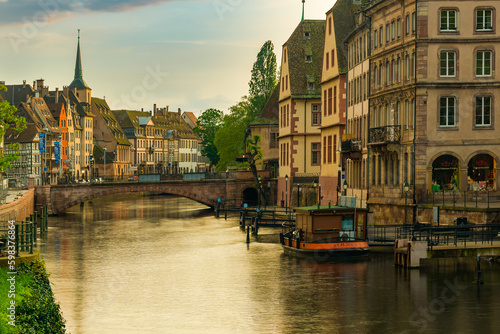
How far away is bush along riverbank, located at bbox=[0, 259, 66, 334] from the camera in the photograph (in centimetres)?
2284

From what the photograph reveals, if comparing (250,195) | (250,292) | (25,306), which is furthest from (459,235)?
(250,195)

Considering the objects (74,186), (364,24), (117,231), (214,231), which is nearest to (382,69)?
(364,24)

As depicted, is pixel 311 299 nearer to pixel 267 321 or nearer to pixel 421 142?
pixel 267 321

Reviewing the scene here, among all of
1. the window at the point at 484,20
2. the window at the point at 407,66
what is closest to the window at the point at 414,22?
the window at the point at 407,66

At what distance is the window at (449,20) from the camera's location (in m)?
57.9

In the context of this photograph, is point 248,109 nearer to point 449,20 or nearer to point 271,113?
point 271,113

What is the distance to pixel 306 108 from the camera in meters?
95.8

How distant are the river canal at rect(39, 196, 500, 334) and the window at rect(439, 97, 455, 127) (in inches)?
429

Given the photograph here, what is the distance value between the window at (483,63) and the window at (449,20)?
2312mm

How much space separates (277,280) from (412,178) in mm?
15930

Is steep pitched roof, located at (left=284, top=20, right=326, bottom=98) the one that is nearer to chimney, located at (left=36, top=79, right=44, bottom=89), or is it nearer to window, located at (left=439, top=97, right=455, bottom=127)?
window, located at (left=439, top=97, right=455, bottom=127)

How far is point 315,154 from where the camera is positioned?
96625 millimetres

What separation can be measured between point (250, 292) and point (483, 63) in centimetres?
2452

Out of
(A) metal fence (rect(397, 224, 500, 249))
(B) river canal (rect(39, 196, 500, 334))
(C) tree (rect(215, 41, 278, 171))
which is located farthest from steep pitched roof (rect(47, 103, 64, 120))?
(A) metal fence (rect(397, 224, 500, 249))
